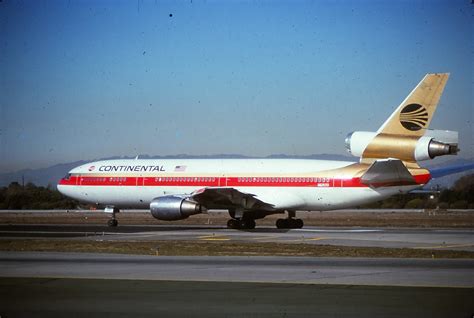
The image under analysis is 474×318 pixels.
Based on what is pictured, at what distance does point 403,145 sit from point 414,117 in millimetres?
1456

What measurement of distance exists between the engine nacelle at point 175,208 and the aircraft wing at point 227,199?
0.95 m

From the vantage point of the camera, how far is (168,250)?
25.8m

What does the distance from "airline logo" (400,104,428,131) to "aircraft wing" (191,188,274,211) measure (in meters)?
9.16

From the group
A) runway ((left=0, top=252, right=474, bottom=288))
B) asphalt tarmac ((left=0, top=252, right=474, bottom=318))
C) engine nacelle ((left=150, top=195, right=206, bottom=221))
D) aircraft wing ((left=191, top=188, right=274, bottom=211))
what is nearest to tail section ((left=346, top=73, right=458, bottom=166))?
aircraft wing ((left=191, top=188, right=274, bottom=211))

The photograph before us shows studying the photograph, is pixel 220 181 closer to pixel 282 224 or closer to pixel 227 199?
pixel 227 199

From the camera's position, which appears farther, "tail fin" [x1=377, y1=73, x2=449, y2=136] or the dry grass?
"tail fin" [x1=377, y1=73, x2=449, y2=136]

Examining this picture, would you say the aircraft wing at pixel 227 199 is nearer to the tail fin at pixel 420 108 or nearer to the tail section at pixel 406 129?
the tail section at pixel 406 129

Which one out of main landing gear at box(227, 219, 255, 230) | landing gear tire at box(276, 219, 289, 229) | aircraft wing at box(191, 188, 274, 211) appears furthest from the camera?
landing gear tire at box(276, 219, 289, 229)

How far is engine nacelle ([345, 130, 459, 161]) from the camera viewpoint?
33312 millimetres

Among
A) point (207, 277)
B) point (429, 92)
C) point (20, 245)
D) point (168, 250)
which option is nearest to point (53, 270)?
point (207, 277)

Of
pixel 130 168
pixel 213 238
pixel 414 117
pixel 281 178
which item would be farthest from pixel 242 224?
pixel 414 117

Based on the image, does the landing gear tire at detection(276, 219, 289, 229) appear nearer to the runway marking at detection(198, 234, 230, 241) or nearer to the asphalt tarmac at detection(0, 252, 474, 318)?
the runway marking at detection(198, 234, 230, 241)

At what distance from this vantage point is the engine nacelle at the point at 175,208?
127 ft

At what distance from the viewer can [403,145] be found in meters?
36.1
